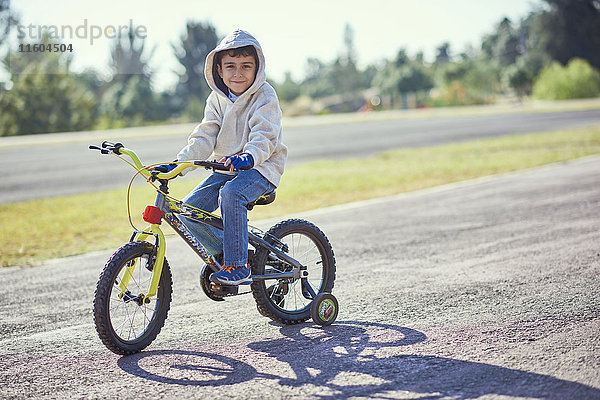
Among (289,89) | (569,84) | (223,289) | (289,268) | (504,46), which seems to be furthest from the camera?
(504,46)

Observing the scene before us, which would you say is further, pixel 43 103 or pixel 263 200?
pixel 43 103

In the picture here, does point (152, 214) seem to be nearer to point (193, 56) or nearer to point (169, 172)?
point (169, 172)

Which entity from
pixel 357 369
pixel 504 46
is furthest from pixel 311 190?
pixel 504 46

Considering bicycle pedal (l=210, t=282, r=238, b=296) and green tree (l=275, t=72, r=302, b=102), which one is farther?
green tree (l=275, t=72, r=302, b=102)

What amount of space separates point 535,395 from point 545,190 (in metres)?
7.77

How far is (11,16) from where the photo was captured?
4859 centimetres

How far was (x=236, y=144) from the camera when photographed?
468 centimetres

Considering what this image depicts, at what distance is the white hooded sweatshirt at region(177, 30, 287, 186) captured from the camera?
453 cm

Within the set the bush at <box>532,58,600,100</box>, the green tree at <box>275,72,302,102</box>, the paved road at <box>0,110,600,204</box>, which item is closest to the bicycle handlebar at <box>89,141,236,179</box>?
the paved road at <box>0,110,600,204</box>

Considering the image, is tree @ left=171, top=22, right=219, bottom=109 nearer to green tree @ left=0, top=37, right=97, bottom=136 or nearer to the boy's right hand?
Result: green tree @ left=0, top=37, right=97, bottom=136

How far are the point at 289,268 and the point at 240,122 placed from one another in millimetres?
1090

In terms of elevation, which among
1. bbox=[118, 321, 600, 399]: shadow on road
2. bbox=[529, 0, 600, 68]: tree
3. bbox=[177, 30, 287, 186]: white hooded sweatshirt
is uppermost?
bbox=[529, 0, 600, 68]: tree

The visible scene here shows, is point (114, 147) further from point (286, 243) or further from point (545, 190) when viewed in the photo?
point (545, 190)

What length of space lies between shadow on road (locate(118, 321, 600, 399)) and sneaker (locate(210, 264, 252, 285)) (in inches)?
16.9
